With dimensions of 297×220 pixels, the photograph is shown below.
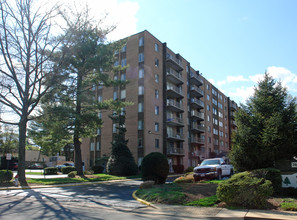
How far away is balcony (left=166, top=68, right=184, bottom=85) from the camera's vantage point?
1735 inches

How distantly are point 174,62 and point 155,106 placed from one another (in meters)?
10.2

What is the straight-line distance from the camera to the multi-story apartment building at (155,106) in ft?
127

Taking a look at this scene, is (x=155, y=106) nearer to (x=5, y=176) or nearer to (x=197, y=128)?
(x=197, y=128)

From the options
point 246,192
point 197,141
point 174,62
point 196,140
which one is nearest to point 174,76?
point 174,62

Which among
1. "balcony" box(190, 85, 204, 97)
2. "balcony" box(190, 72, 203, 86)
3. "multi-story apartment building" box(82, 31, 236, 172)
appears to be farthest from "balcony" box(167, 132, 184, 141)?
"balcony" box(190, 72, 203, 86)

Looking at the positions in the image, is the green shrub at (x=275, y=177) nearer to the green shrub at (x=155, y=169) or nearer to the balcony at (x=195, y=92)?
the green shrub at (x=155, y=169)

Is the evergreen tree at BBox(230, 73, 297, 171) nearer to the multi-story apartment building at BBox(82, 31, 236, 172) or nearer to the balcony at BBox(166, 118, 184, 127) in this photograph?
the multi-story apartment building at BBox(82, 31, 236, 172)

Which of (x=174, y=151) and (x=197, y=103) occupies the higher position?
(x=197, y=103)

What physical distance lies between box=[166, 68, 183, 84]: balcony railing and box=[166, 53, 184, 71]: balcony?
139 cm

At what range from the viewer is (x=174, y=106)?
43500 millimetres

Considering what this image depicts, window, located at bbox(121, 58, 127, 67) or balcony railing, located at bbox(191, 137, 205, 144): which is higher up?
window, located at bbox(121, 58, 127, 67)

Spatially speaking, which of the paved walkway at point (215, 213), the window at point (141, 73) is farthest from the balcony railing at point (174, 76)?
the paved walkway at point (215, 213)

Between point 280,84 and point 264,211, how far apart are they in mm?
8387

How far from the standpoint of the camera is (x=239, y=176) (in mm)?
9523
